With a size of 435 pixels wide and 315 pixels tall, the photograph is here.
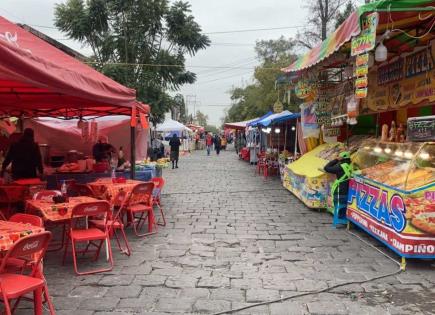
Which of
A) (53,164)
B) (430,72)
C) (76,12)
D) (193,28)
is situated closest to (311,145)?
(430,72)

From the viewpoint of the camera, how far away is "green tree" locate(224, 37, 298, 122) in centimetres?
3050

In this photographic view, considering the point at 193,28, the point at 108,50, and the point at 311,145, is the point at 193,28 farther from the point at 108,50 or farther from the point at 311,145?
the point at 311,145

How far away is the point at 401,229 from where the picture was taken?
211 inches

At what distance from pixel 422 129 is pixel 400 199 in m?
1.26

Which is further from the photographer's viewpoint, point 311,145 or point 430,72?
point 311,145

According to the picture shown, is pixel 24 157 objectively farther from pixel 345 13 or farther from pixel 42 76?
pixel 345 13

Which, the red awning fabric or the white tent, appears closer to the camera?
the red awning fabric

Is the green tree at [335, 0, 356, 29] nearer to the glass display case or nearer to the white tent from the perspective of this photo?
the white tent

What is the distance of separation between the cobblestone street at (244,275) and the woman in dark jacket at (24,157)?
7.27 feet

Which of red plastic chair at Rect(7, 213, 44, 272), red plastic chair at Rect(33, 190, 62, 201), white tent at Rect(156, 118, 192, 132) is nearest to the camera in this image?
red plastic chair at Rect(7, 213, 44, 272)

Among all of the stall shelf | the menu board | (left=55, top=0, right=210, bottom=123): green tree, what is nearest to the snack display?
the menu board

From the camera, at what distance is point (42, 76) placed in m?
4.51

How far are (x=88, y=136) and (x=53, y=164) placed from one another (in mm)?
1706

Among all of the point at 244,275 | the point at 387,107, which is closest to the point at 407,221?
the point at 244,275
